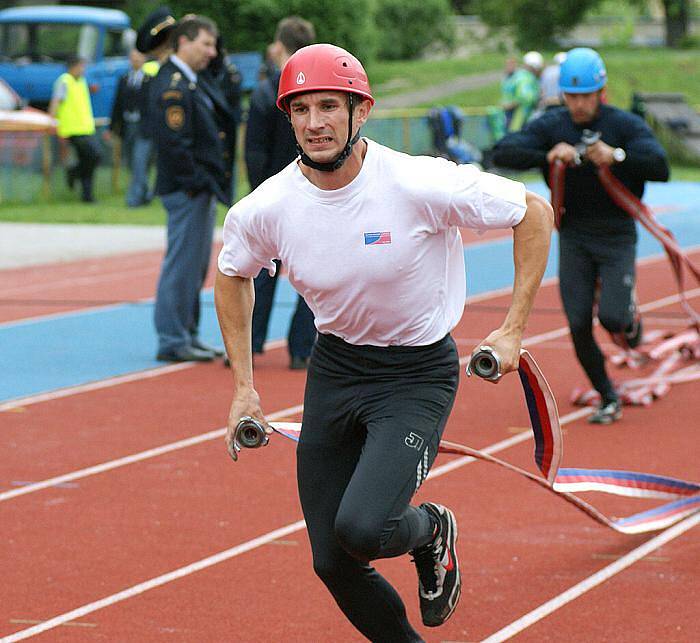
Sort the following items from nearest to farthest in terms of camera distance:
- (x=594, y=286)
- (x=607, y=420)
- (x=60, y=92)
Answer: (x=594, y=286) → (x=607, y=420) → (x=60, y=92)

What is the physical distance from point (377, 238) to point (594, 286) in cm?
421

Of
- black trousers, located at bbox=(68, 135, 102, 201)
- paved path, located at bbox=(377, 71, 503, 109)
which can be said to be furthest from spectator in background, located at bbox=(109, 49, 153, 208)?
paved path, located at bbox=(377, 71, 503, 109)

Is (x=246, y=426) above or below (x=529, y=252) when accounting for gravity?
below

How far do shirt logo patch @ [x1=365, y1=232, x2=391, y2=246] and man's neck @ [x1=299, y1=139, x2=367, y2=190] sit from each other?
0.17m

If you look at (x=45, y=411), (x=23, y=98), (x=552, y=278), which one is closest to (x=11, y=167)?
(x=23, y=98)

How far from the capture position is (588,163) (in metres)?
8.35

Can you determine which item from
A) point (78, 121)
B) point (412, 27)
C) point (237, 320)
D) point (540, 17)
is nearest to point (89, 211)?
point (78, 121)

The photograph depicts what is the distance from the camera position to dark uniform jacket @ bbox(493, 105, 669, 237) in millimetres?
8266

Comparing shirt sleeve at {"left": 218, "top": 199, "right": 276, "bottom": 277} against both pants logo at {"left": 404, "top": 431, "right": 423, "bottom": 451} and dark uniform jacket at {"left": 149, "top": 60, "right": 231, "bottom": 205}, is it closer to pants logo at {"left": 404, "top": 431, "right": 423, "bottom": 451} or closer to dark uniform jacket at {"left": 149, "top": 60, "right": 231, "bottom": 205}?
pants logo at {"left": 404, "top": 431, "right": 423, "bottom": 451}

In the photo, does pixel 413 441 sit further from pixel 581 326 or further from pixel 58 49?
pixel 58 49

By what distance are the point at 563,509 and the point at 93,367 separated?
4807mm

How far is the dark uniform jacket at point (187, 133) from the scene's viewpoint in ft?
34.0

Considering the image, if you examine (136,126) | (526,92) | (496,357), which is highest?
(496,357)

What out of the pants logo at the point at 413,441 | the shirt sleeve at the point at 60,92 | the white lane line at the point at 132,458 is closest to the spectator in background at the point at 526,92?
the shirt sleeve at the point at 60,92
